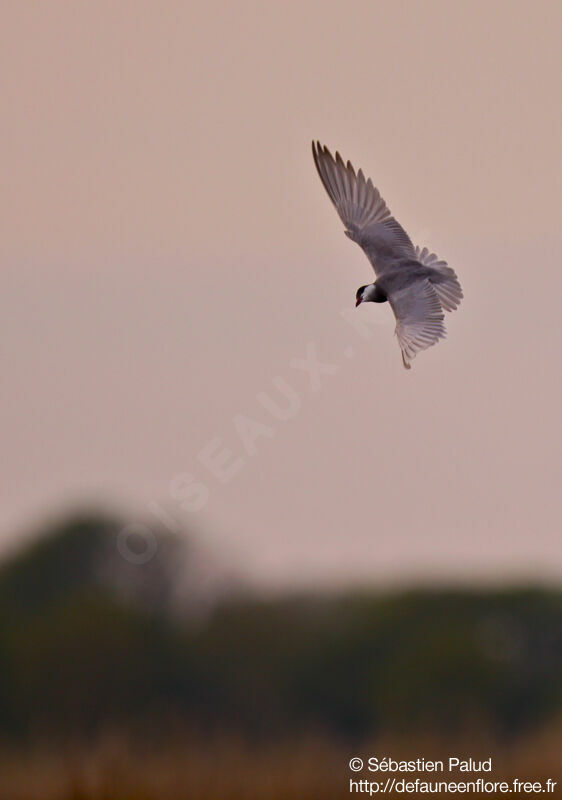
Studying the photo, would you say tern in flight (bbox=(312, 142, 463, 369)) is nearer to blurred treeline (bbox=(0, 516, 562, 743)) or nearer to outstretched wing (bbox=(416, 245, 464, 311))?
outstretched wing (bbox=(416, 245, 464, 311))

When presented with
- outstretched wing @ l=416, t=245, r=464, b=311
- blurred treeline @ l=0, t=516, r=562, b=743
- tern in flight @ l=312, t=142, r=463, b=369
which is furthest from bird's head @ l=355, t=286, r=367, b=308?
blurred treeline @ l=0, t=516, r=562, b=743

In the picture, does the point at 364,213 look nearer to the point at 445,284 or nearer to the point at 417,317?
the point at 445,284

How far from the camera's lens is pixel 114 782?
10.9 meters

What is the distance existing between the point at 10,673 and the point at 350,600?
139 inches

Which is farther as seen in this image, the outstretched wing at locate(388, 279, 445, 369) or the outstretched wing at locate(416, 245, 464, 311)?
the outstretched wing at locate(416, 245, 464, 311)

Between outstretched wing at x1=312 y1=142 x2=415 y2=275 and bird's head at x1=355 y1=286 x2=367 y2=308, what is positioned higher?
outstretched wing at x1=312 y1=142 x2=415 y2=275

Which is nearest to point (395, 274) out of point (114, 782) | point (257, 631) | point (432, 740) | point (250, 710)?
point (114, 782)

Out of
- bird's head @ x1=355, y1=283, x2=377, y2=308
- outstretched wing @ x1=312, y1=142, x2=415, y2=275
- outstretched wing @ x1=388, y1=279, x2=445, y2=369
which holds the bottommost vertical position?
outstretched wing @ x1=388, y1=279, x2=445, y2=369

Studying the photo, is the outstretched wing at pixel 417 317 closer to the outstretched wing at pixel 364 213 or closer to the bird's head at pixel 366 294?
the bird's head at pixel 366 294

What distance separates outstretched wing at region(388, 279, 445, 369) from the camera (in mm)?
8539

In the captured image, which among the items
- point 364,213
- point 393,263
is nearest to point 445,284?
point 393,263

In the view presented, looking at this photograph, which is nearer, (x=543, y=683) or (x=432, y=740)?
(x=432, y=740)

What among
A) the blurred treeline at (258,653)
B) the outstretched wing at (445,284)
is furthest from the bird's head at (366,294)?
the blurred treeline at (258,653)

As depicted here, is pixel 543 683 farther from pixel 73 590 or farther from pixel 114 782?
pixel 114 782
